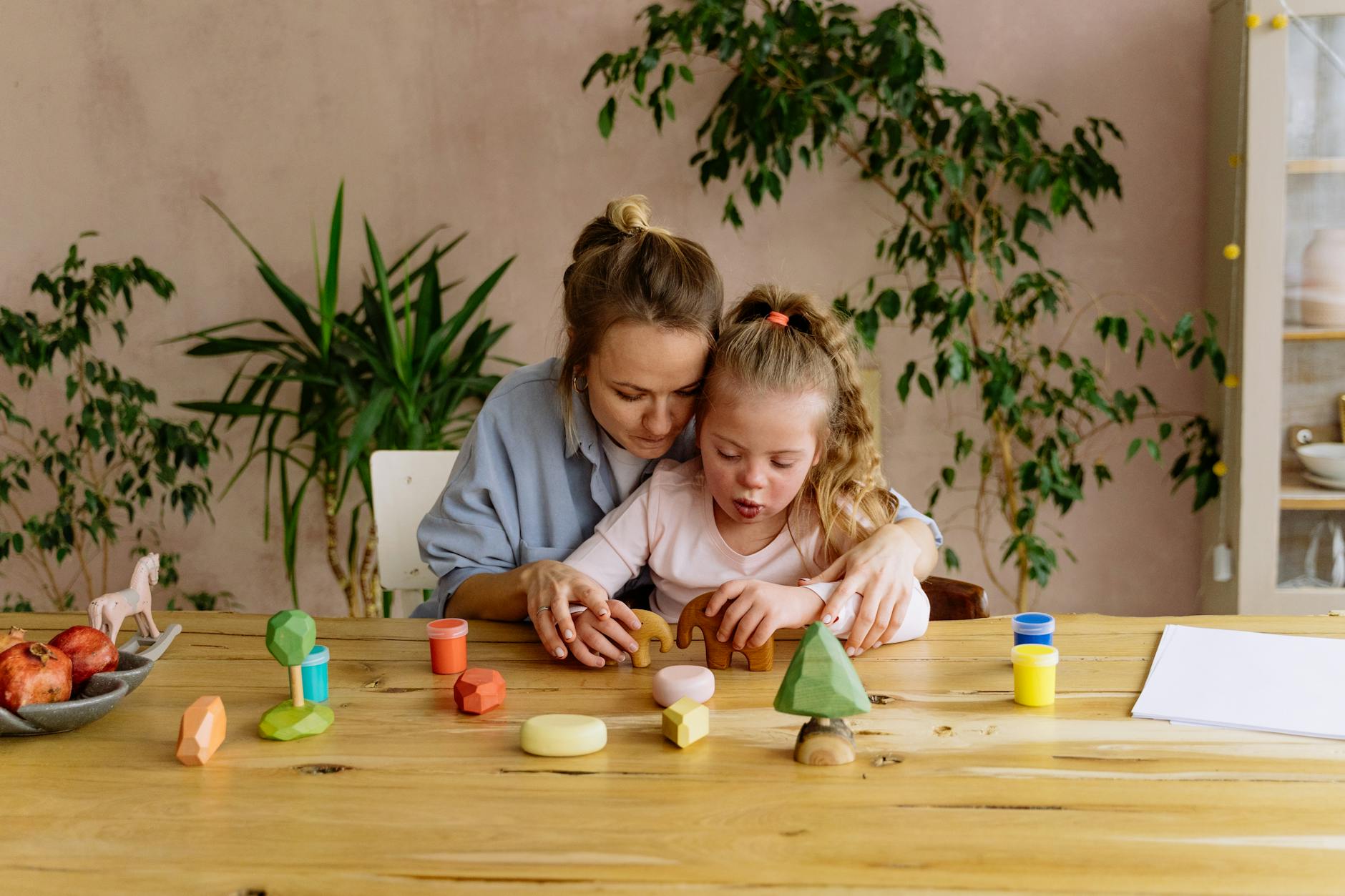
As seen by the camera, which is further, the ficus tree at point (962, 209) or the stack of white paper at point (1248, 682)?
the ficus tree at point (962, 209)

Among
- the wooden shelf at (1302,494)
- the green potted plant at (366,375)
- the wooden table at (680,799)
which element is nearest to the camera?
the wooden table at (680,799)

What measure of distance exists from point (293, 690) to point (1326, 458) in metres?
2.48

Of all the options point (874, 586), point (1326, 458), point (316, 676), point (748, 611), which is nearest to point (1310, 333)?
point (1326, 458)

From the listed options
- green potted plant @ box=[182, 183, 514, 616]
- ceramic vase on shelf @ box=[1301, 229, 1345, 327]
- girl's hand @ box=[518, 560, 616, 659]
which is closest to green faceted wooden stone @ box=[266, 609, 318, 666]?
girl's hand @ box=[518, 560, 616, 659]

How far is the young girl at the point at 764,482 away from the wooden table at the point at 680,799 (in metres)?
0.31

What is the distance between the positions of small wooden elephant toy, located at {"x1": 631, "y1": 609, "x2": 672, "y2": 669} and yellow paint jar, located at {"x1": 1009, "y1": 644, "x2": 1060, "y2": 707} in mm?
410

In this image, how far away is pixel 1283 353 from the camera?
2.60 m

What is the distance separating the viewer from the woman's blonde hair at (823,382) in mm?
1513

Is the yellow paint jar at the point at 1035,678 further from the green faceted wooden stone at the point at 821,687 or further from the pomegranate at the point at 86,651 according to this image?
the pomegranate at the point at 86,651

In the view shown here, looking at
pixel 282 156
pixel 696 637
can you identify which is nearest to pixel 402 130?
pixel 282 156

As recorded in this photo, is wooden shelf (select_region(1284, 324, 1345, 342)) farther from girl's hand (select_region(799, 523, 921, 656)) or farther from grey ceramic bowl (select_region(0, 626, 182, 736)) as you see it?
grey ceramic bowl (select_region(0, 626, 182, 736))

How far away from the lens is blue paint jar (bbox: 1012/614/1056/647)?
4.37 ft

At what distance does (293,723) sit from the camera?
112 cm

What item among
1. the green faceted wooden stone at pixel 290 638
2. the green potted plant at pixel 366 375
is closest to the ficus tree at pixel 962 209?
the green potted plant at pixel 366 375
